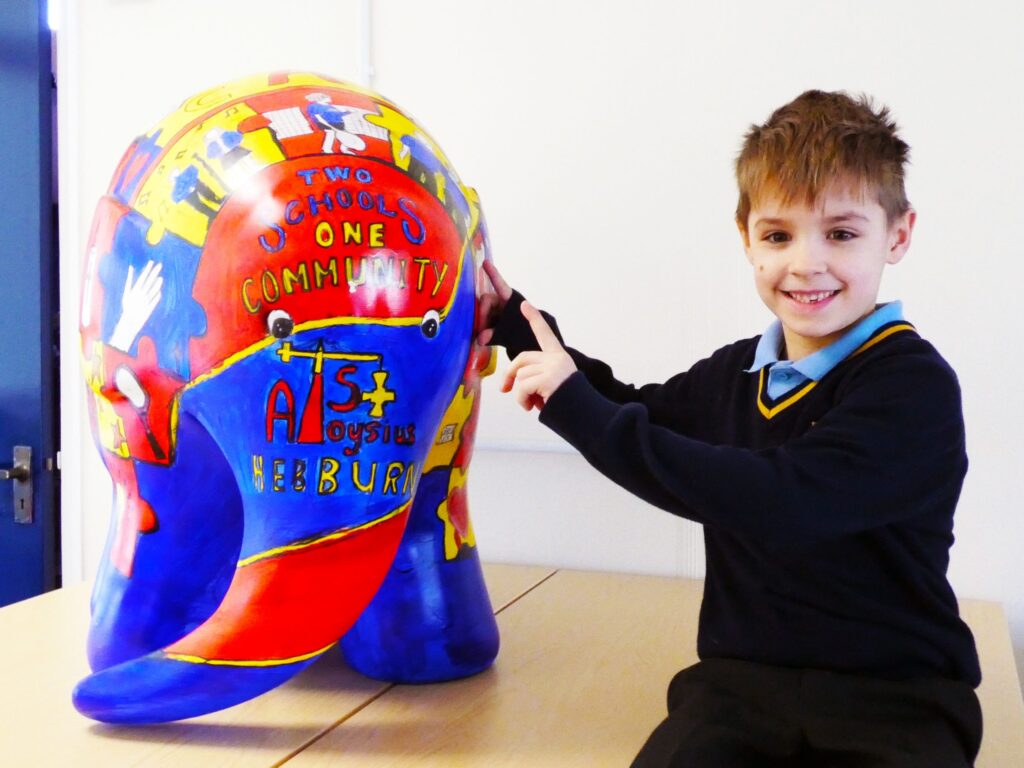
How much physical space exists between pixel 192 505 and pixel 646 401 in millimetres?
349

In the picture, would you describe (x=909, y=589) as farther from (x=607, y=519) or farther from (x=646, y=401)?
(x=607, y=519)

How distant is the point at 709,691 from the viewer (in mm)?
638

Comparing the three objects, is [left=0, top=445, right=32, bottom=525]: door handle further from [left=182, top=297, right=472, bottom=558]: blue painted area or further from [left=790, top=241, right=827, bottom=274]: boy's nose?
[left=790, top=241, right=827, bottom=274]: boy's nose

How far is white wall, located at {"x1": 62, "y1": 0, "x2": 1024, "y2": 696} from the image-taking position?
970mm

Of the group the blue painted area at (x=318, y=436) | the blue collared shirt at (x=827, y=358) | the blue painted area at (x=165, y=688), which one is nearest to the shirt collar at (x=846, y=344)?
the blue collared shirt at (x=827, y=358)

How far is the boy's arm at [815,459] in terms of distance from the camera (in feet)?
2.02

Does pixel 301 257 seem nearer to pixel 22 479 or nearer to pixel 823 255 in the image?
pixel 823 255

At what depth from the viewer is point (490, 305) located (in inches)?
28.5

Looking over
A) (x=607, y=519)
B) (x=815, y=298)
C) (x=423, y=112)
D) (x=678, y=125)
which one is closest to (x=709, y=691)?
(x=815, y=298)

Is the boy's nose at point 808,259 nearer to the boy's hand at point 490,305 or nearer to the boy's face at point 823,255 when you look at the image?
the boy's face at point 823,255

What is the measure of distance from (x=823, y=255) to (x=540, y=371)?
19cm

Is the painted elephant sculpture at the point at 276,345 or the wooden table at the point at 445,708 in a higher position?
the painted elephant sculpture at the point at 276,345

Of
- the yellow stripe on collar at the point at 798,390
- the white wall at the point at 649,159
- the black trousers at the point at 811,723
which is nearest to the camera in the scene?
the black trousers at the point at 811,723

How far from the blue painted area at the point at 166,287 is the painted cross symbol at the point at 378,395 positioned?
4.0 inches
